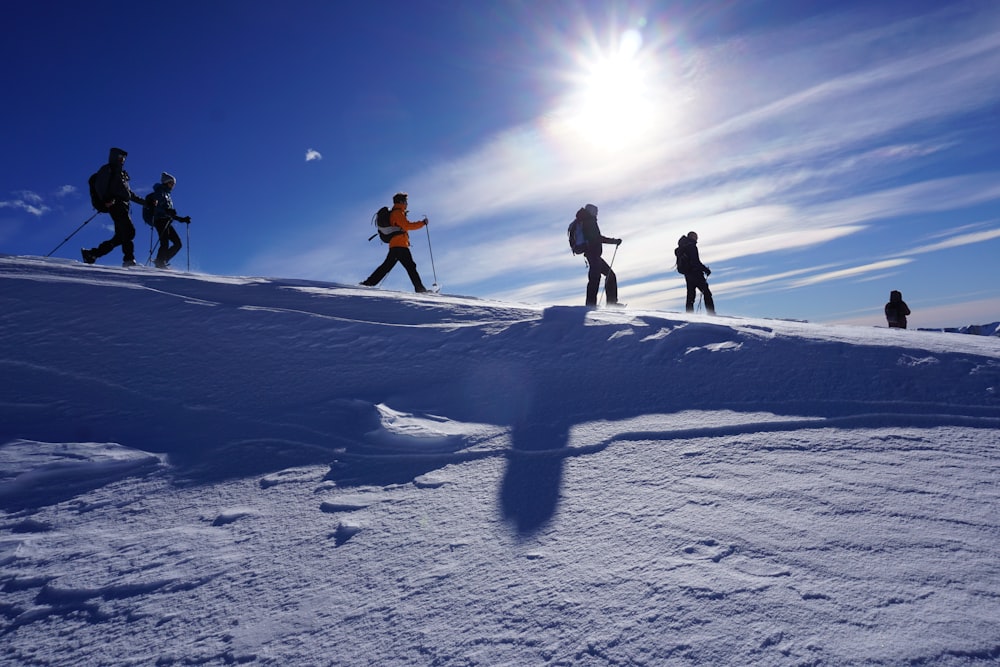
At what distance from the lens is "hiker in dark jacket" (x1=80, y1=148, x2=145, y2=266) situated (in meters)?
7.40

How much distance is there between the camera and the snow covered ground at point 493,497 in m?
1.39

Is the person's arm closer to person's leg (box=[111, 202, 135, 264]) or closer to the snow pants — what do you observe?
the snow pants

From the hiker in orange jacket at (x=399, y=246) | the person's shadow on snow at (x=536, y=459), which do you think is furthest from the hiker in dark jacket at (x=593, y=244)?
the person's shadow on snow at (x=536, y=459)

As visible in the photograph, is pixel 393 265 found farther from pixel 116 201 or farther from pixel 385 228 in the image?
pixel 116 201

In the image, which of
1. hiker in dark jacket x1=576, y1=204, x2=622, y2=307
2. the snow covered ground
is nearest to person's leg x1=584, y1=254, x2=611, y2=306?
hiker in dark jacket x1=576, y1=204, x2=622, y2=307

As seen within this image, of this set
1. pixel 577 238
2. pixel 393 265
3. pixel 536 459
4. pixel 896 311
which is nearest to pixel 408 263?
pixel 393 265

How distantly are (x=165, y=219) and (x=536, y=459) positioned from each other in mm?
9217

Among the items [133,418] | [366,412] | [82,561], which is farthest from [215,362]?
[82,561]

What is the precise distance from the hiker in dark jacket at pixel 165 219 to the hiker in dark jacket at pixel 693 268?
8802 millimetres

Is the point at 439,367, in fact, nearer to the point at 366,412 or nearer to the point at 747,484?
the point at 366,412

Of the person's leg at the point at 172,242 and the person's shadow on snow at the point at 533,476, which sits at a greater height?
the person's leg at the point at 172,242

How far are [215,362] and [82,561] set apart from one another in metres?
1.93

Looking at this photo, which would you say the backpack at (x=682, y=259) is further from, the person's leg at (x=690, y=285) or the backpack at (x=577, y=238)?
the backpack at (x=577, y=238)

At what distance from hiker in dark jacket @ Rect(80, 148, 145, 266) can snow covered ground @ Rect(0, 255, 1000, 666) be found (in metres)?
4.14
